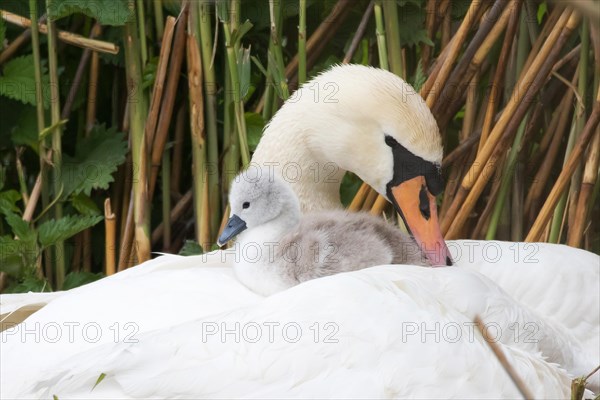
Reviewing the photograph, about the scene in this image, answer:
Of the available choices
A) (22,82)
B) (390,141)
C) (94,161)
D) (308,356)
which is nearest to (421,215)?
(390,141)

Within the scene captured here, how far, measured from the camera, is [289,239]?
1.53m

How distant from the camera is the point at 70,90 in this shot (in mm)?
2443

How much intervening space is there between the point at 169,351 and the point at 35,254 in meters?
1.06

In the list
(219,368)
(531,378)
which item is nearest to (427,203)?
(531,378)

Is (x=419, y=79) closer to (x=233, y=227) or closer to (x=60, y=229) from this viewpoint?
(x=233, y=227)

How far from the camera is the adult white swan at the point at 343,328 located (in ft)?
4.23

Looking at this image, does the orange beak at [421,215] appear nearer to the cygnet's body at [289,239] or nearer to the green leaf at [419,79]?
the cygnet's body at [289,239]

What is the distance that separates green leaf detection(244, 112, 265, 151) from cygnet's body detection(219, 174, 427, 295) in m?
0.60

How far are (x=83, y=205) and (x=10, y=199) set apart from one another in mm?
172

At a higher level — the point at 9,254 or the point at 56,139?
the point at 56,139

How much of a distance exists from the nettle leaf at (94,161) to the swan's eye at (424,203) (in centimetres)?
79

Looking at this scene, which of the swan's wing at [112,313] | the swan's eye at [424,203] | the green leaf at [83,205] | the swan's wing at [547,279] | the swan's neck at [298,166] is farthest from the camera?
the green leaf at [83,205]

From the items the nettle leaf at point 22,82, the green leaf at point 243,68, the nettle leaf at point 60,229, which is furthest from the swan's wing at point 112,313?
the nettle leaf at point 22,82

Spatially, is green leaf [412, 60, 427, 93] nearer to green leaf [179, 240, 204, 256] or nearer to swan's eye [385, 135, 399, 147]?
swan's eye [385, 135, 399, 147]
